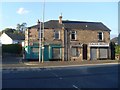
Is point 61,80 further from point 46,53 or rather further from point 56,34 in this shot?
point 56,34

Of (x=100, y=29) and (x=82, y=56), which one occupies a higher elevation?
(x=100, y=29)

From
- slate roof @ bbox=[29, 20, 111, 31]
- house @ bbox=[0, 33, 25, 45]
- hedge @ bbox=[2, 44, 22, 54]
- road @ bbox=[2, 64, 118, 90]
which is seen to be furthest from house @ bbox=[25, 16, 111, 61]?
house @ bbox=[0, 33, 25, 45]

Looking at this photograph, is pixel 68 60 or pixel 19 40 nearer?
pixel 68 60

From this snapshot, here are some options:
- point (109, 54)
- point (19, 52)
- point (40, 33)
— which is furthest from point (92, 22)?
point (19, 52)

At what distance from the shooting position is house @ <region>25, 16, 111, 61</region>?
5747cm

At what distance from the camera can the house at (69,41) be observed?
57469mm


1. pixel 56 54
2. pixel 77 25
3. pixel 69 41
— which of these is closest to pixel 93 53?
pixel 69 41

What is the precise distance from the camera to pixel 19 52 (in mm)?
80812

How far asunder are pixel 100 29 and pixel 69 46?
6909 mm

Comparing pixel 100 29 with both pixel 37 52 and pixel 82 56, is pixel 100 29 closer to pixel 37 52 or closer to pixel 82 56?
pixel 82 56

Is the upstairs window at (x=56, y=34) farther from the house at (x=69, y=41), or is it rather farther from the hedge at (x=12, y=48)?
the hedge at (x=12, y=48)

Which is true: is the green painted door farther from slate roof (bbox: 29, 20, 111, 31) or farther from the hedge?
the hedge

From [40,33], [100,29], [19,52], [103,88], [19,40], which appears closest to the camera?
[103,88]

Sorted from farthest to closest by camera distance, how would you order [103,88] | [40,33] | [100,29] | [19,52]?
1. [19,52]
2. [100,29]
3. [40,33]
4. [103,88]
